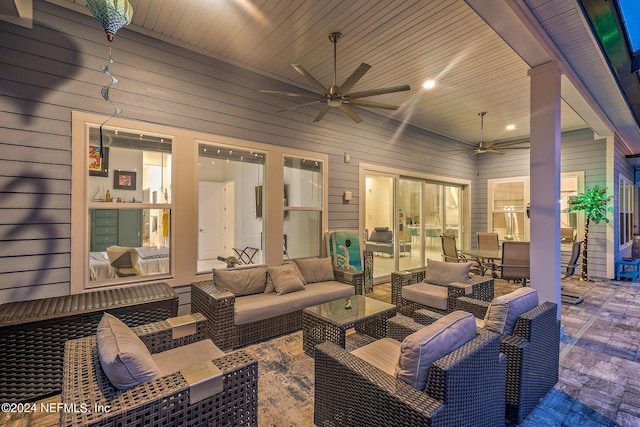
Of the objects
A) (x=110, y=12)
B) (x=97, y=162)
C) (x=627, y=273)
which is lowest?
(x=627, y=273)

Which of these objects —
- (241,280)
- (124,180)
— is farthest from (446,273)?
(124,180)

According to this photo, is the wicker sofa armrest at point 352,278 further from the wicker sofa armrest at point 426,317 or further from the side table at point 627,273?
the side table at point 627,273

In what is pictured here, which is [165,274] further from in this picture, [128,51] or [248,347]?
[128,51]

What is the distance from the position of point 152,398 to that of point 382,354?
1435mm

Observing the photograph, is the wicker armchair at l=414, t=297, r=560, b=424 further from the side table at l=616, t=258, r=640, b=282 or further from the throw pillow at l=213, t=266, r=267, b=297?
the side table at l=616, t=258, r=640, b=282

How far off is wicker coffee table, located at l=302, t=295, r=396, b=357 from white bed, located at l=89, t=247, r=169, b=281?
1.92 metres

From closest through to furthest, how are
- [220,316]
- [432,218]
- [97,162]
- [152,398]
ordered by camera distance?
[152,398] < [220,316] < [97,162] < [432,218]

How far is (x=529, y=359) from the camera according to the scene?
2.07 metres

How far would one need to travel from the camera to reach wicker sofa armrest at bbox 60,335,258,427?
1297 millimetres

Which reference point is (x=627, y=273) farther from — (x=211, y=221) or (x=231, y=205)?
(x=211, y=221)

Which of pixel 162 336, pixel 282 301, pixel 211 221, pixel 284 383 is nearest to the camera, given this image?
pixel 162 336

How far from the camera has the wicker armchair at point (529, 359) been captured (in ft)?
6.63

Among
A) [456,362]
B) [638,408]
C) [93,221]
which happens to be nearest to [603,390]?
[638,408]

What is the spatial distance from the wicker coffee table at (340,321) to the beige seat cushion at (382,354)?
1.44 feet
